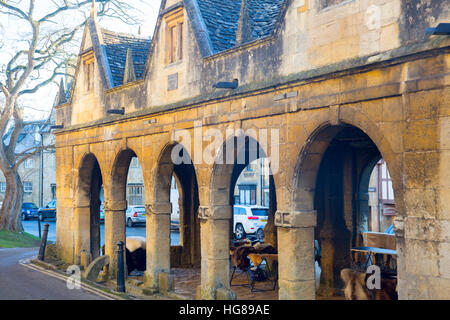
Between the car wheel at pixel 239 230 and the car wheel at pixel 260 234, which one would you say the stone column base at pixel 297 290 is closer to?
the car wheel at pixel 260 234

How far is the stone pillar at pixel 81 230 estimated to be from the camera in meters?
16.4

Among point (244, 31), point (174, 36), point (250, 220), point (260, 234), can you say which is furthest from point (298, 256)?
point (250, 220)

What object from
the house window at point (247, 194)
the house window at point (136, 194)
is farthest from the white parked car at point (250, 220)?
the house window at point (136, 194)

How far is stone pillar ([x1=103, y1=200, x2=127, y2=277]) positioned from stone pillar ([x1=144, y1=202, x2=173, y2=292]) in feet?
5.93

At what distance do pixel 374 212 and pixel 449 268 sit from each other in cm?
2646

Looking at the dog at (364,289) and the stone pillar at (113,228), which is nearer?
the dog at (364,289)

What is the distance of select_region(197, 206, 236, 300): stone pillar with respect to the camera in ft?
34.9

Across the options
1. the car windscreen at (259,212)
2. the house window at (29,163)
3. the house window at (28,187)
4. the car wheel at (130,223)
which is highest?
the house window at (29,163)

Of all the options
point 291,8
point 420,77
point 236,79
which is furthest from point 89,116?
A: point 420,77

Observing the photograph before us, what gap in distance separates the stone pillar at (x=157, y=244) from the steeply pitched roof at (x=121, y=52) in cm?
444

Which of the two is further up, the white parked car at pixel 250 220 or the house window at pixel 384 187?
the house window at pixel 384 187

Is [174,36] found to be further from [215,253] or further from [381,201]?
[381,201]

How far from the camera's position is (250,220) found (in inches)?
1094

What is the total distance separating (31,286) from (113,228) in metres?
2.36
